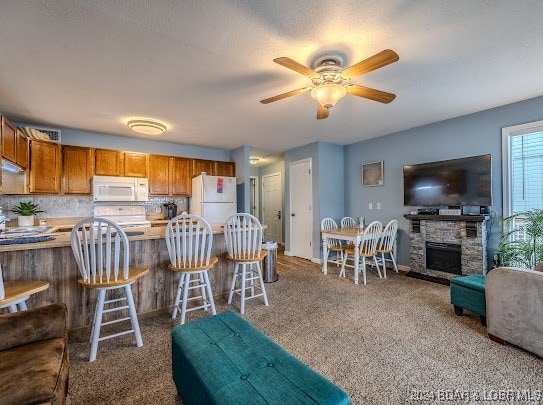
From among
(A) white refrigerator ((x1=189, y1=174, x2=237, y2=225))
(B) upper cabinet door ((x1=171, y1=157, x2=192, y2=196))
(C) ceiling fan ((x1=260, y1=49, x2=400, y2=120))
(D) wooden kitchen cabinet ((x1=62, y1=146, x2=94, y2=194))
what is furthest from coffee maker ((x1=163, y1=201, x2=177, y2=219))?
(C) ceiling fan ((x1=260, y1=49, x2=400, y2=120))

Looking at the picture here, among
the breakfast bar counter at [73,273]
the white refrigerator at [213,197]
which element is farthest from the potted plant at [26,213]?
the white refrigerator at [213,197]

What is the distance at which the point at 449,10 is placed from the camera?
5.32 feet

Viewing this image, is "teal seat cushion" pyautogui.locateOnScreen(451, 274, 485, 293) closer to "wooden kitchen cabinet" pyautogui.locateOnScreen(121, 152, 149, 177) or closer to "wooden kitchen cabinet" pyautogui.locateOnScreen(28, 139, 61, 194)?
"wooden kitchen cabinet" pyautogui.locateOnScreen(121, 152, 149, 177)

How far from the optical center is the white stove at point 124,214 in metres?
4.32

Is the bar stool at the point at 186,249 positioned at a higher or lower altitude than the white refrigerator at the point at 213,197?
lower

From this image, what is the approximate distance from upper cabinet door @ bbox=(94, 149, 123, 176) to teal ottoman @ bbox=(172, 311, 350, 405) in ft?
12.5

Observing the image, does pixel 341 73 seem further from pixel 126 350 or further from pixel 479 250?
pixel 479 250

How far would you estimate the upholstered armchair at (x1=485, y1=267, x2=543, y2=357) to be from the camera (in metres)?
1.78

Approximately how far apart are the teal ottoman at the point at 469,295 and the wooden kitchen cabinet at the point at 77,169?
17.3 feet

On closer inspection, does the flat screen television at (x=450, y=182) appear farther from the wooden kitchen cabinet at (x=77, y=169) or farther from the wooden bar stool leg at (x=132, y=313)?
the wooden kitchen cabinet at (x=77, y=169)

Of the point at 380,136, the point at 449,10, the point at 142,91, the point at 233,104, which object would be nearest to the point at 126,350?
the point at 142,91

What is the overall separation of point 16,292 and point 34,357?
0.71m

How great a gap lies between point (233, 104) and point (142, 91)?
1014mm

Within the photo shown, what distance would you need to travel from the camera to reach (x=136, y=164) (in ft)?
14.9
